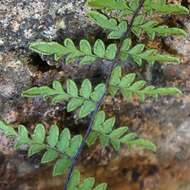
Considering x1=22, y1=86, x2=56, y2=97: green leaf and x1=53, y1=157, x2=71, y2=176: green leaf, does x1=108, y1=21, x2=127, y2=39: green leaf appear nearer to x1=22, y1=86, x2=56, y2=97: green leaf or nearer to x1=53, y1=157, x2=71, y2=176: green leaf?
x1=22, y1=86, x2=56, y2=97: green leaf

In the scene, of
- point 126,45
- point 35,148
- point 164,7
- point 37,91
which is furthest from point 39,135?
point 164,7

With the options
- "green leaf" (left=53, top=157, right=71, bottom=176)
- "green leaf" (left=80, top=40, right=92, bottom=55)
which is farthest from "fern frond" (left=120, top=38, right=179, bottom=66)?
"green leaf" (left=53, top=157, right=71, bottom=176)

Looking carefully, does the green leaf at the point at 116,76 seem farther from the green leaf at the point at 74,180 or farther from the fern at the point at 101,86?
the green leaf at the point at 74,180

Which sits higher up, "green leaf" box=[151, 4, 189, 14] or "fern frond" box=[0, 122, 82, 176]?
"green leaf" box=[151, 4, 189, 14]

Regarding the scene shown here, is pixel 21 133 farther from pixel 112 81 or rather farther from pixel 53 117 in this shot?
pixel 53 117

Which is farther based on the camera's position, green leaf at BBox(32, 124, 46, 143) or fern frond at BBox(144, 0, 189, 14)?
green leaf at BBox(32, 124, 46, 143)

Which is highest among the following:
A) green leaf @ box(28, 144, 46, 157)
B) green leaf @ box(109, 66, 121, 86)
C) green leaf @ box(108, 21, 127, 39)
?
green leaf @ box(108, 21, 127, 39)

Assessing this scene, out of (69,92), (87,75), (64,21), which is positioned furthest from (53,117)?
(69,92)
